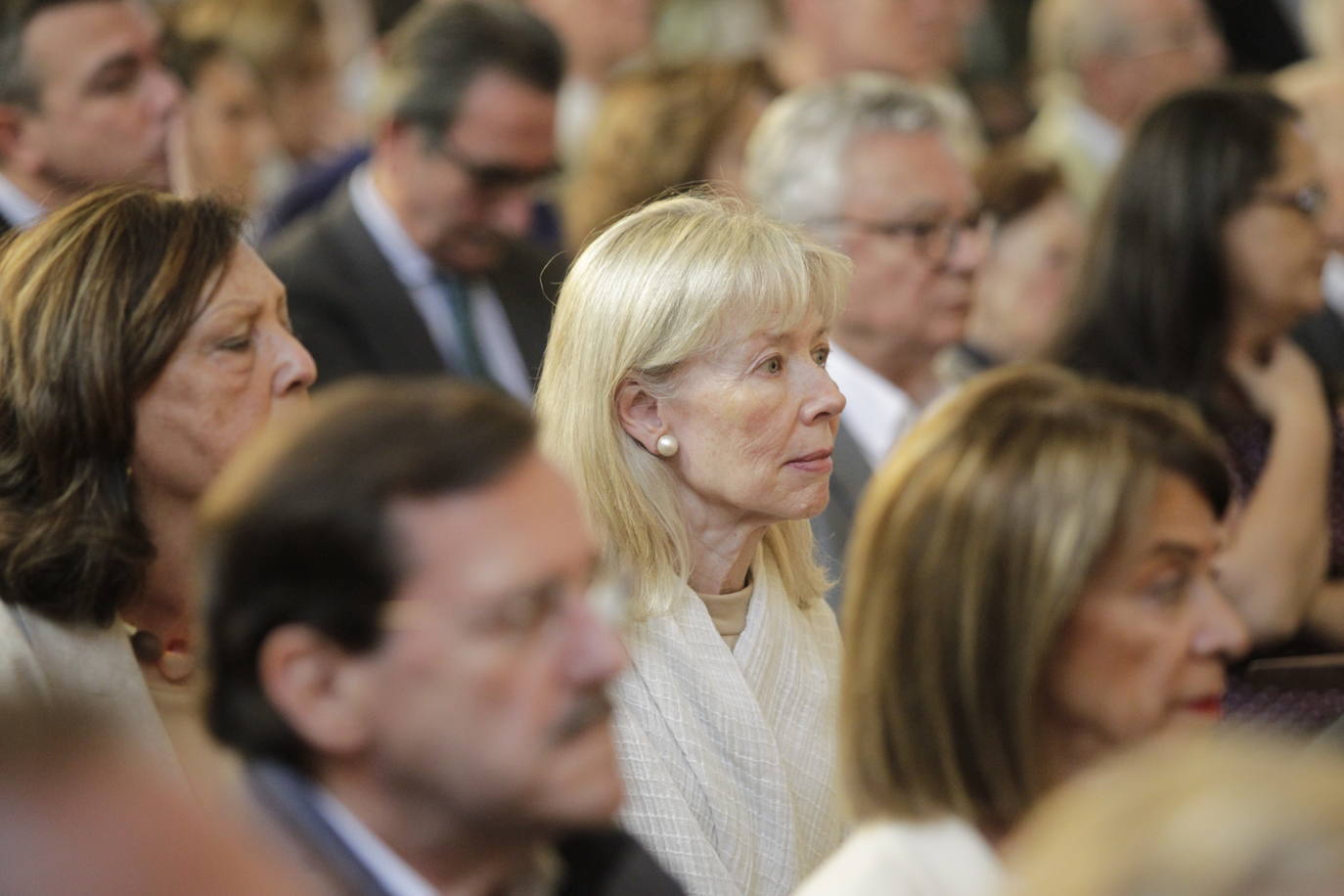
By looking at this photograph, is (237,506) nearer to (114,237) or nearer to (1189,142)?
(114,237)

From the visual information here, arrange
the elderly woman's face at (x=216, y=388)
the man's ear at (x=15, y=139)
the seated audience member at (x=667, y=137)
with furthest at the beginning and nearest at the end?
the seated audience member at (x=667, y=137), the man's ear at (x=15, y=139), the elderly woman's face at (x=216, y=388)

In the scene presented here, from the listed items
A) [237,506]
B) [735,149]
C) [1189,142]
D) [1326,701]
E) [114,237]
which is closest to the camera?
[237,506]

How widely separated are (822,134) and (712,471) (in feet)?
5.54

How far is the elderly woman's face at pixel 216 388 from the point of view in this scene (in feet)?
7.72

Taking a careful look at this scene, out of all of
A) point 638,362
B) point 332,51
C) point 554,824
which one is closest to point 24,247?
point 638,362

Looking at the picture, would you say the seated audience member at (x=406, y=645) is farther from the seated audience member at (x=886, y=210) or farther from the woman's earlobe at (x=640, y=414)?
the seated audience member at (x=886, y=210)

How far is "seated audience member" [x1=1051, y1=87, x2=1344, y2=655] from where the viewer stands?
2.99 m

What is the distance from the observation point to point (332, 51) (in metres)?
6.18

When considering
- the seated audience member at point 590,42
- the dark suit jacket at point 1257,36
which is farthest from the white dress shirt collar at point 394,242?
the dark suit jacket at point 1257,36

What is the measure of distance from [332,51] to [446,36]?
7.01 feet

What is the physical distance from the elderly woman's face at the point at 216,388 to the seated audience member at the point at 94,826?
1.37m

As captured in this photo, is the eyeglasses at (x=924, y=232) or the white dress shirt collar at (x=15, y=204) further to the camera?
the eyeglasses at (x=924, y=232)

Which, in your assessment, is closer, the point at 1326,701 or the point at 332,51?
the point at 1326,701

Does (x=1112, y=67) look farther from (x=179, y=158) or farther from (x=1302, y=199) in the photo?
(x=179, y=158)
